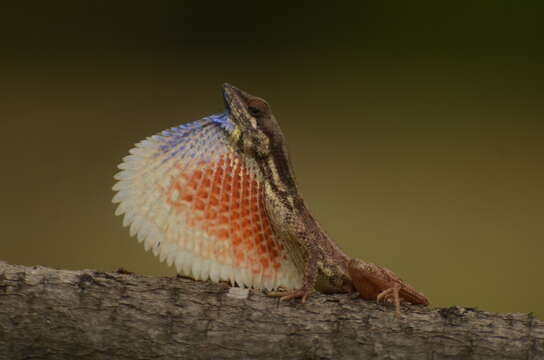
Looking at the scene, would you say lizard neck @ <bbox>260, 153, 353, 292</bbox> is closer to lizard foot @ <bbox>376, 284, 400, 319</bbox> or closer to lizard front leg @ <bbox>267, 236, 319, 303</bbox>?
lizard front leg @ <bbox>267, 236, 319, 303</bbox>

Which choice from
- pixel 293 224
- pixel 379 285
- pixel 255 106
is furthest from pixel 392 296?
pixel 255 106

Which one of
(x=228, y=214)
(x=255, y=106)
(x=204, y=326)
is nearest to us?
(x=204, y=326)

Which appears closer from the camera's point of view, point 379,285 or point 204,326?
point 204,326

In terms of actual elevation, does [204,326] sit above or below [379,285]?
below

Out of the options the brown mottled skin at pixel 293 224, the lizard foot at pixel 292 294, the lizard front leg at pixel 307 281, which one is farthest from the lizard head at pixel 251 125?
the lizard foot at pixel 292 294

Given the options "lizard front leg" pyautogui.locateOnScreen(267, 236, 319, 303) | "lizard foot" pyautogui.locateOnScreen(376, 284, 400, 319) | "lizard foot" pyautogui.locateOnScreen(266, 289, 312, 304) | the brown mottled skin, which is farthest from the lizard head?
"lizard foot" pyautogui.locateOnScreen(376, 284, 400, 319)

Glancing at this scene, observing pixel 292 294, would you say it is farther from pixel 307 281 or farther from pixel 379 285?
pixel 379 285

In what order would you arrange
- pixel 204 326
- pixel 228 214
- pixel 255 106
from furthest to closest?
pixel 255 106, pixel 228 214, pixel 204 326
